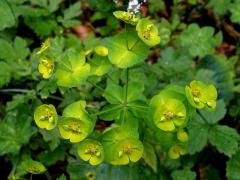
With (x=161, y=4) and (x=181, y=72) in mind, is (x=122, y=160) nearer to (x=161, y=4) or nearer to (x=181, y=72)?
(x=181, y=72)

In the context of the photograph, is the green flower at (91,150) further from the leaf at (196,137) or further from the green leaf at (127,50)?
the leaf at (196,137)

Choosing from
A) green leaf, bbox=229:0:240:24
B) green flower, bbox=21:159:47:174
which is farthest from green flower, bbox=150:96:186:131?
green leaf, bbox=229:0:240:24

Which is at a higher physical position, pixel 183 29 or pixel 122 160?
pixel 122 160

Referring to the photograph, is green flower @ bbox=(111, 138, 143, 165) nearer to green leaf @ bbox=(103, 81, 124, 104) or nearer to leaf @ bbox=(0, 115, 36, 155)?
green leaf @ bbox=(103, 81, 124, 104)

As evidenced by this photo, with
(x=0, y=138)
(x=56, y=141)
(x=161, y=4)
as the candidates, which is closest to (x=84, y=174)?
(x=56, y=141)

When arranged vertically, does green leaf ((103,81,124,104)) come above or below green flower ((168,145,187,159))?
above
